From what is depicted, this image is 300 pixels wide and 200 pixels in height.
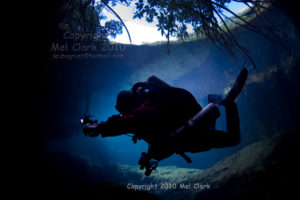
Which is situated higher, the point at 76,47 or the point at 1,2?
the point at 76,47

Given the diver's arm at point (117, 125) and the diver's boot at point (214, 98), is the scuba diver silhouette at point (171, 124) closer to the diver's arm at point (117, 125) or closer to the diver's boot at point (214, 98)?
the diver's arm at point (117, 125)

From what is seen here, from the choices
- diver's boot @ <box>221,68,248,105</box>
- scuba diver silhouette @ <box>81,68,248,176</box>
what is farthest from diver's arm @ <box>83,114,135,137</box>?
diver's boot @ <box>221,68,248,105</box>

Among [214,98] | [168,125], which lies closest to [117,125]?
[168,125]

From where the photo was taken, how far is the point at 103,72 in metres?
16.5

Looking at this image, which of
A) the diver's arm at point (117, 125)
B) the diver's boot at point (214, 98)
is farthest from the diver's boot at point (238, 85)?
the diver's arm at point (117, 125)

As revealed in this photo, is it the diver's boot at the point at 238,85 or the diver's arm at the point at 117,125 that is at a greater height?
the diver's boot at the point at 238,85

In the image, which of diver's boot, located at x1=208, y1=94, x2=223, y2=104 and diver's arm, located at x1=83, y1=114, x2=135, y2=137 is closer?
diver's arm, located at x1=83, y1=114, x2=135, y2=137

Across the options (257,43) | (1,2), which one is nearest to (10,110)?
(1,2)

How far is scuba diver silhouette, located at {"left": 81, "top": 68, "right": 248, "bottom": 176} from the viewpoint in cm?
178

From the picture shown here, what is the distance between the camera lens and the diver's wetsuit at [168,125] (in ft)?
5.84

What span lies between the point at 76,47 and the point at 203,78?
58.5ft

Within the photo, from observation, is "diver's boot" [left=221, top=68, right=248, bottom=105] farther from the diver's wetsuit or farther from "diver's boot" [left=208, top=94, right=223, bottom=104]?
"diver's boot" [left=208, top=94, right=223, bottom=104]

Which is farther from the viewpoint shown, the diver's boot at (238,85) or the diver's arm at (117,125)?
the diver's boot at (238,85)

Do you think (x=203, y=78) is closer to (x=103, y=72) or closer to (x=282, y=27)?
(x=282, y=27)
